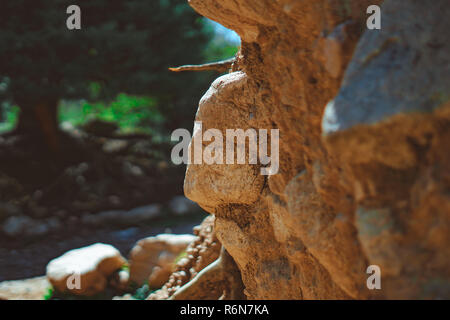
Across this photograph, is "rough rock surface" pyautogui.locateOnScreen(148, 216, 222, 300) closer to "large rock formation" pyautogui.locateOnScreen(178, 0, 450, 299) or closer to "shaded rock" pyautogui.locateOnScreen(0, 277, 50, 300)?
"large rock formation" pyautogui.locateOnScreen(178, 0, 450, 299)

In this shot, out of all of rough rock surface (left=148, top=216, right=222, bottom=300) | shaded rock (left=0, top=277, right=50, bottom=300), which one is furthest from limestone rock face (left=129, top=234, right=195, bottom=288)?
shaded rock (left=0, top=277, right=50, bottom=300)

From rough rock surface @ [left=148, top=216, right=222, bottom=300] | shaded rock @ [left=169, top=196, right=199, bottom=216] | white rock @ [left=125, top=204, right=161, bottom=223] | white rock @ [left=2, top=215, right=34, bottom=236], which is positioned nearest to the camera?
rough rock surface @ [left=148, top=216, right=222, bottom=300]

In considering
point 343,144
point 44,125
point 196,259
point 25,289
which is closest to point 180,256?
point 196,259

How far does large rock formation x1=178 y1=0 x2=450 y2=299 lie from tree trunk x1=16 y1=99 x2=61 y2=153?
7.48 m

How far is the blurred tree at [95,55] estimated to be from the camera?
7.34 m

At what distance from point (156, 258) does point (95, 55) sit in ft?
14.9

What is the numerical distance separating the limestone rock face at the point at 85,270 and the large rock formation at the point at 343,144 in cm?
305

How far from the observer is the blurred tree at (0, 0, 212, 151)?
7.34 m

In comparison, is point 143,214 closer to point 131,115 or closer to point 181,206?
point 181,206

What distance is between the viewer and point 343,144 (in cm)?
154

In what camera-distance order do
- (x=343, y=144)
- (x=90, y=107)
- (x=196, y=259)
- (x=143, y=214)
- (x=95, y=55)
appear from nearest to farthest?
(x=343, y=144), (x=196, y=259), (x=95, y=55), (x=143, y=214), (x=90, y=107)

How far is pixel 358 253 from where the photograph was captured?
1.82 m
